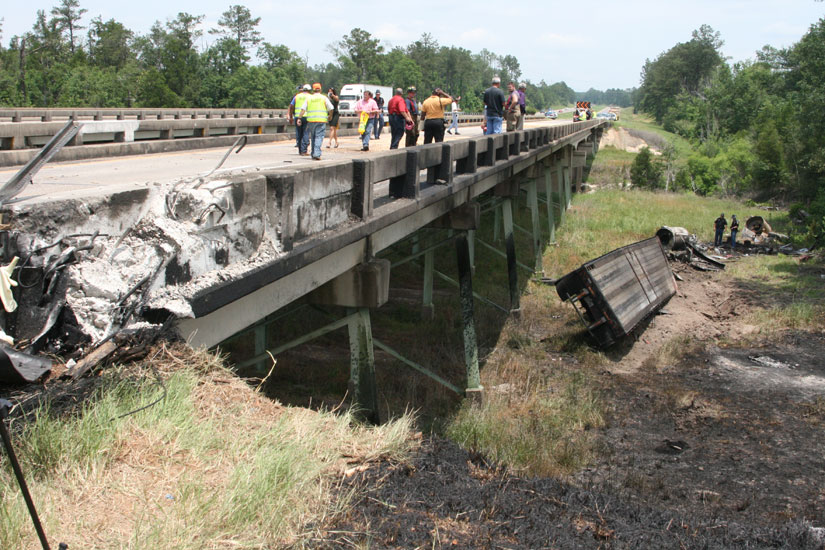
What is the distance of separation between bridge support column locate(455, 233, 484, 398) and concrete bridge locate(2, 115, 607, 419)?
3987 millimetres

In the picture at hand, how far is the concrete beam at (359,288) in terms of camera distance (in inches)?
291

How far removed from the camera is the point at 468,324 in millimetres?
12570

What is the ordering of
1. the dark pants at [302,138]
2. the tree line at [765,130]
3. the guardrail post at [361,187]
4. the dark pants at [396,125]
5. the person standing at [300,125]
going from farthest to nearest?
the tree line at [765,130], the dark pants at [396,125], the dark pants at [302,138], the person standing at [300,125], the guardrail post at [361,187]

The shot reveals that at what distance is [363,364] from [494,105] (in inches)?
407

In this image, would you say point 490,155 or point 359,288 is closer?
point 359,288

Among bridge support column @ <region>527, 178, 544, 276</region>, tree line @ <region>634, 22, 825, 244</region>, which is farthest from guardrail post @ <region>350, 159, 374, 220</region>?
tree line @ <region>634, 22, 825, 244</region>

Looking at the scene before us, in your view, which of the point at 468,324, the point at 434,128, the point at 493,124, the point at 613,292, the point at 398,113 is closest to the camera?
the point at 468,324

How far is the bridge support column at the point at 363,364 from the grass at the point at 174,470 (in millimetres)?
2868

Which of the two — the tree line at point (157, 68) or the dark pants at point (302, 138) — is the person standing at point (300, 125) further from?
the tree line at point (157, 68)

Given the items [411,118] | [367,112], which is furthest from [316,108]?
[367,112]

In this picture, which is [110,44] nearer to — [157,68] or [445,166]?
[157,68]

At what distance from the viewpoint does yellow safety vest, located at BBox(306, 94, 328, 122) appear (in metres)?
12.1

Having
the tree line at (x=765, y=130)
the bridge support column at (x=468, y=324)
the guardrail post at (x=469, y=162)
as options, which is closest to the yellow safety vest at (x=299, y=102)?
the guardrail post at (x=469, y=162)

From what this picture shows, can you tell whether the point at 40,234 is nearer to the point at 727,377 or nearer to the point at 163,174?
the point at 163,174
